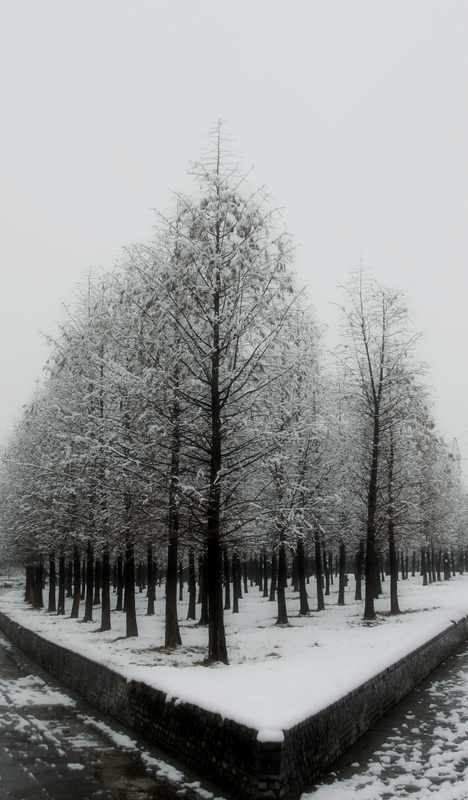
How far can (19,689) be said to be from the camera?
14344 mm

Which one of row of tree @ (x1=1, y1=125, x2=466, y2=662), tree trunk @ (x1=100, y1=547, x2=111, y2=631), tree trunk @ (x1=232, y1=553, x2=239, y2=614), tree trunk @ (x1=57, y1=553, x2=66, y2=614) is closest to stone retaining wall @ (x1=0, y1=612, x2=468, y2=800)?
row of tree @ (x1=1, y1=125, x2=466, y2=662)

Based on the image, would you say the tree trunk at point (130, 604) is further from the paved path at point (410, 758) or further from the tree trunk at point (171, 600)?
the paved path at point (410, 758)

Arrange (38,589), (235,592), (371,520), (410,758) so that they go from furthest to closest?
(38,589) → (235,592) → (371,520) → (410,758)

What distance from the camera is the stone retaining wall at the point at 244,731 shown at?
22.7ft

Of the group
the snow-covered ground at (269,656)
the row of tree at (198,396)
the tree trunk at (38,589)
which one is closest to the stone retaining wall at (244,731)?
the snow-covered ground at (269,656)

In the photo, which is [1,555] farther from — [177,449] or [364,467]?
[177,449]

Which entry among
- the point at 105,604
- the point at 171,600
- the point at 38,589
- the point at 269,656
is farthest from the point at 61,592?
the point at 269,656

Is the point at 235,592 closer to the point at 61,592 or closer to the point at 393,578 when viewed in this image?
the point at 393,578

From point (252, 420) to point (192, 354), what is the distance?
210 cm

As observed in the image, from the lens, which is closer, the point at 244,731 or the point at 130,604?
the point at 244,731

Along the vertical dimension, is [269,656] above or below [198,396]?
below

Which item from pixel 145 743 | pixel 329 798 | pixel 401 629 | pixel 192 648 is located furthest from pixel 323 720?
pixel 401 629

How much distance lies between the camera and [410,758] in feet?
28.4

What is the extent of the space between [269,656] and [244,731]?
8.25 metres
